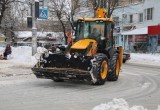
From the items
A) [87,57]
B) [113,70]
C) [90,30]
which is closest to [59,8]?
[90,30]

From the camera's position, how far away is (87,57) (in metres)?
13.5

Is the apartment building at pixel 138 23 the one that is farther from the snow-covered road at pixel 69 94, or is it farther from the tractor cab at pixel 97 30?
the snow-covered road at pixel 69 94

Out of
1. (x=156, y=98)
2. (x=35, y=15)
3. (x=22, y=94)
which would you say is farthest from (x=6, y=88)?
(x=35, y=15)

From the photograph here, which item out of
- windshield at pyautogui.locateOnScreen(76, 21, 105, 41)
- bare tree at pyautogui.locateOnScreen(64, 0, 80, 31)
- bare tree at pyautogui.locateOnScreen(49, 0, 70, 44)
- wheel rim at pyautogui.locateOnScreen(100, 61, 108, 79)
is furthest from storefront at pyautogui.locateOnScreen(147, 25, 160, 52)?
wheel rim at pyautogui.locateOnScreen(100, 61, 108, 79)

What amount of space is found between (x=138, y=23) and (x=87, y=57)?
37.4 meters

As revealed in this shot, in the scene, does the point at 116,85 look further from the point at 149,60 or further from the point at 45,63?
the point at 149,60

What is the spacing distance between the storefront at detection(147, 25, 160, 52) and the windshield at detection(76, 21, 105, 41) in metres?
24.6

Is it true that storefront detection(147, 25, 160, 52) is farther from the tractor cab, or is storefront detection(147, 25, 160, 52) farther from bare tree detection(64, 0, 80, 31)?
the tractor cab

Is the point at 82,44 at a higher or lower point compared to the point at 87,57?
higher

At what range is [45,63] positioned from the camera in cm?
1423

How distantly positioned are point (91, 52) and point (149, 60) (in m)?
17.6

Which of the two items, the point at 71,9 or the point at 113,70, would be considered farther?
the point at 71,9

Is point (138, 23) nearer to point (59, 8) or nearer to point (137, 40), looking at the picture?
point (137, 40)

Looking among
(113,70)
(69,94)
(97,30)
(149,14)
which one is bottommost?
(69,94)
